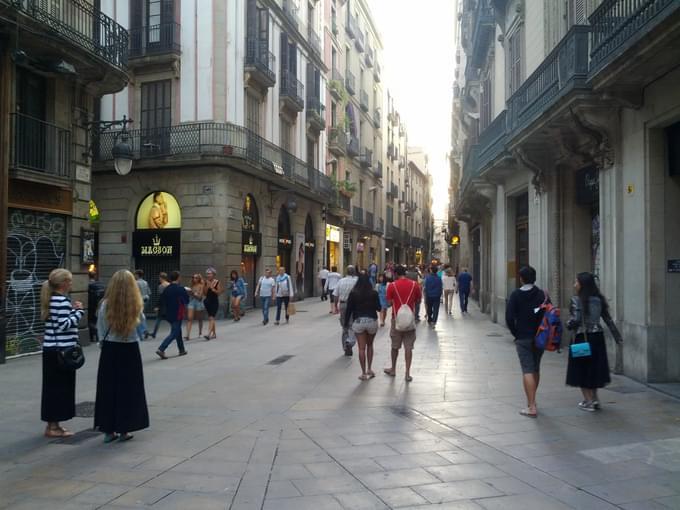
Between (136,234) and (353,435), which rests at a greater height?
(136,234)

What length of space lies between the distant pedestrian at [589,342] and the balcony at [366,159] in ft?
116

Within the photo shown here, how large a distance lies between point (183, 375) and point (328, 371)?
2.32 metres

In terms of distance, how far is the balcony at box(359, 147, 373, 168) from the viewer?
138 feet

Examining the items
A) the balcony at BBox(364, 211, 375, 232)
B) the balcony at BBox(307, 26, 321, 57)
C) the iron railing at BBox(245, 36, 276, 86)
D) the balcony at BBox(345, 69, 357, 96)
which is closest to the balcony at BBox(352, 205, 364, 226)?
the balcony at BBox(364, 211, 375, 232)

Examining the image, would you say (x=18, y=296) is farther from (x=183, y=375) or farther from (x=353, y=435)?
(x=353, y=435)

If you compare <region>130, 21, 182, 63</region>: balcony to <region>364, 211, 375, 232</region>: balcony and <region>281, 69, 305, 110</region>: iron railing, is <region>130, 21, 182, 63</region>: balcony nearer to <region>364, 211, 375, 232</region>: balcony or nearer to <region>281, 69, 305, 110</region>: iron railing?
<region>281, 69, 305, 110</region>: iron railing

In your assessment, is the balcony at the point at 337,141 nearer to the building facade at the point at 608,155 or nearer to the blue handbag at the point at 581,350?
the building facade at the point at 608,155

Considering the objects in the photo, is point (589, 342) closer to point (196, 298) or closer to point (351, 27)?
point (196, 298)

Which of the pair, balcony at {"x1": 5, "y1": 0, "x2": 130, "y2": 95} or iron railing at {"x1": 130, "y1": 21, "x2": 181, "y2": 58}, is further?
iron railing at {"x1": 130, "y1": 21, "x2": 181, "y2": 58}

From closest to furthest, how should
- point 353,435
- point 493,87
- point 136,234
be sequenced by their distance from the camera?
point 353,435 < point 493,87 < point 136,234

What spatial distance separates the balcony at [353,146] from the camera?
37.9 metres

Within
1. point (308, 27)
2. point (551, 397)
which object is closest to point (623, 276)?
point (551, 397)

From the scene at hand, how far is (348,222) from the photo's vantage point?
129 feet

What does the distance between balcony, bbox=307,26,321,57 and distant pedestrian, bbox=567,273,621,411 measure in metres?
24.2
